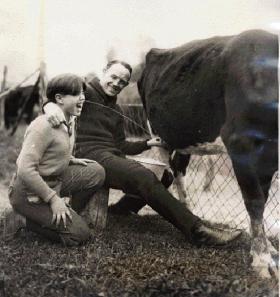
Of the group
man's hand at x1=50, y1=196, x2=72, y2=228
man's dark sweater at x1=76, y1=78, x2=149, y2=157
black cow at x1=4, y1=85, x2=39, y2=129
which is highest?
man's dark sweater at x1=76, y1=78, x2=149, y2=157

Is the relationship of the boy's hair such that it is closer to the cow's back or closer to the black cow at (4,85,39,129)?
the cow's back

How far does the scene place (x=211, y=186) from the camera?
3943mm

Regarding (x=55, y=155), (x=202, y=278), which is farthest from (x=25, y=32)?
(x=202, y=278)

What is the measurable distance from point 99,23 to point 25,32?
0.48 m

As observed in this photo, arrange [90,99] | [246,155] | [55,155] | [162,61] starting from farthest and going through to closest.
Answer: [162,61]
[90,99]
[55,155]
[246,155]

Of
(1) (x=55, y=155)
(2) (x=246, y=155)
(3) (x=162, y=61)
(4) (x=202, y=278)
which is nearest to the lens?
(4) (x=202, y=278)

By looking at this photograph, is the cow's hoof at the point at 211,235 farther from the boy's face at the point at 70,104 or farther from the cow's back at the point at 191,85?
the boy's face at the point at 70,104

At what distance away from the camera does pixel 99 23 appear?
3.07 metres

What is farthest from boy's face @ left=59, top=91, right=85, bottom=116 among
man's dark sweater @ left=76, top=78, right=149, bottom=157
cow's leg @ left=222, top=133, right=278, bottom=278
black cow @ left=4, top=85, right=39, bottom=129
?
black cow @ left=4, top=85, right=39, bottom=129

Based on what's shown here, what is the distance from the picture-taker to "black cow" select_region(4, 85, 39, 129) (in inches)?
244

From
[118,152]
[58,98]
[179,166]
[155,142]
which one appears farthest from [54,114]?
[179,166]

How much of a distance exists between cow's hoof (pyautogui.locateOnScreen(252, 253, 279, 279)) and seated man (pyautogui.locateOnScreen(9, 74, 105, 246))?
0.97 metres

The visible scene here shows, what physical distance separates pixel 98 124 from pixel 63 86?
0.39 metres

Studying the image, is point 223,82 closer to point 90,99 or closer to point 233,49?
point 233,49
